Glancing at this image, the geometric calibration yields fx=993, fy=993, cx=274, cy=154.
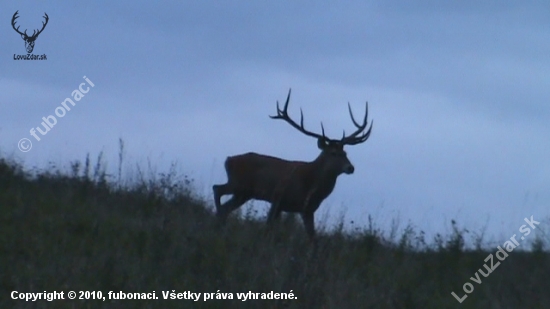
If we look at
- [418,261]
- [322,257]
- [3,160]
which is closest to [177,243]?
[322,257]

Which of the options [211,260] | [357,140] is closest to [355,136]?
[357,140]

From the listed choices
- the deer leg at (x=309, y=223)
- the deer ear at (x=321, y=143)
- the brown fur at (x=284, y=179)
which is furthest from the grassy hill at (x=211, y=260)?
the deer ear at (x=321, y=143)

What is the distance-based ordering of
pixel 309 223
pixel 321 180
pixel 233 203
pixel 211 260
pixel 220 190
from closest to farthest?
pixel 211 260 < pixel 309 223 < pixel 233 203 < pixel 220 190 < pixel 321 180

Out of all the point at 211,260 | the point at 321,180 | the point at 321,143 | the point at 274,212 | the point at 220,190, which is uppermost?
the point at 321,143

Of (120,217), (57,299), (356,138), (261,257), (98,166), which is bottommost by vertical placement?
(57,299)

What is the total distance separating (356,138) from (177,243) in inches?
201

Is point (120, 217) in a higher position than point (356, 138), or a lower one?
lower

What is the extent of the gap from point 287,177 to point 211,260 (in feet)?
14.6

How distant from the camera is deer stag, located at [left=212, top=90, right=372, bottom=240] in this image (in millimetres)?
12742

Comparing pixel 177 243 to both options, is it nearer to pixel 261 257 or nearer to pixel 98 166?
pixel 261 257

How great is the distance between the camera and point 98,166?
11.4 m

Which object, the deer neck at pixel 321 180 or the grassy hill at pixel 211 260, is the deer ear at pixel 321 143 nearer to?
the deer neck at pixel 321 180

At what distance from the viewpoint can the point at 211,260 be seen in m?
8.59

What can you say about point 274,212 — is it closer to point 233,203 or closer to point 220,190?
point 233,203
